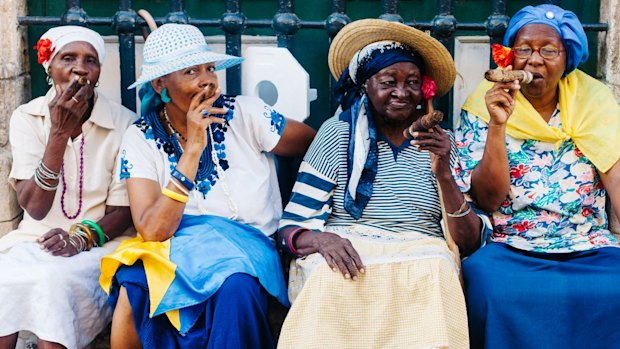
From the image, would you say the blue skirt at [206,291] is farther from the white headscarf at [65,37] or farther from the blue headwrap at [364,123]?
the white headscarf at [65,37]

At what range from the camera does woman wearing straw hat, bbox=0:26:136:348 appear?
4.34m

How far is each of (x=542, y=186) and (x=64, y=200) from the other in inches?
84.3

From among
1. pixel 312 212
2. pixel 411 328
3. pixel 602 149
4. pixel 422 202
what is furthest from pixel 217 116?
pixel 602 149

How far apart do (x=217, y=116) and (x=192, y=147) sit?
32 centimetres

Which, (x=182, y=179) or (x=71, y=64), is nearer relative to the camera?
(x=182, y=179)

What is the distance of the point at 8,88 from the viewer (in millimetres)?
4910

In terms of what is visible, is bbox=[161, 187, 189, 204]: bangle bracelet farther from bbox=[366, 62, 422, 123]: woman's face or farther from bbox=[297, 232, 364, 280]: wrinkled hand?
bbox=[366, 62, 422, 123]: woman's face

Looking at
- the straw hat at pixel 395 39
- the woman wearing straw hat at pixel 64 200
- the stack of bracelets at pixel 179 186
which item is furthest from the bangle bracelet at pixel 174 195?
the straw hat at pixel 395 39

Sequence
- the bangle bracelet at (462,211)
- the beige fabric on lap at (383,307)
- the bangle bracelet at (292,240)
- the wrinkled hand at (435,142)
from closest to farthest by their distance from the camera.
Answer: the beige fabric on lap at (383,307), the wrinkled hand at (435,142), the bangle bracelet at (462,211), the bangle bracelet at (292,240)

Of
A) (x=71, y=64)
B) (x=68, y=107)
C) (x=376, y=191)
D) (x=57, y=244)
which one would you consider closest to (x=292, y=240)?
(x=376, y=191)

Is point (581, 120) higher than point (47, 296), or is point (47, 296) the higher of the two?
point (581, 120)

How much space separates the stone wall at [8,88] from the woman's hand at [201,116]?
1019mm

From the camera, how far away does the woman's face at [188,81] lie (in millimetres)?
4477

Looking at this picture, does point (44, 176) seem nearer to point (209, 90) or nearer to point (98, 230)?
point (98, 230)
